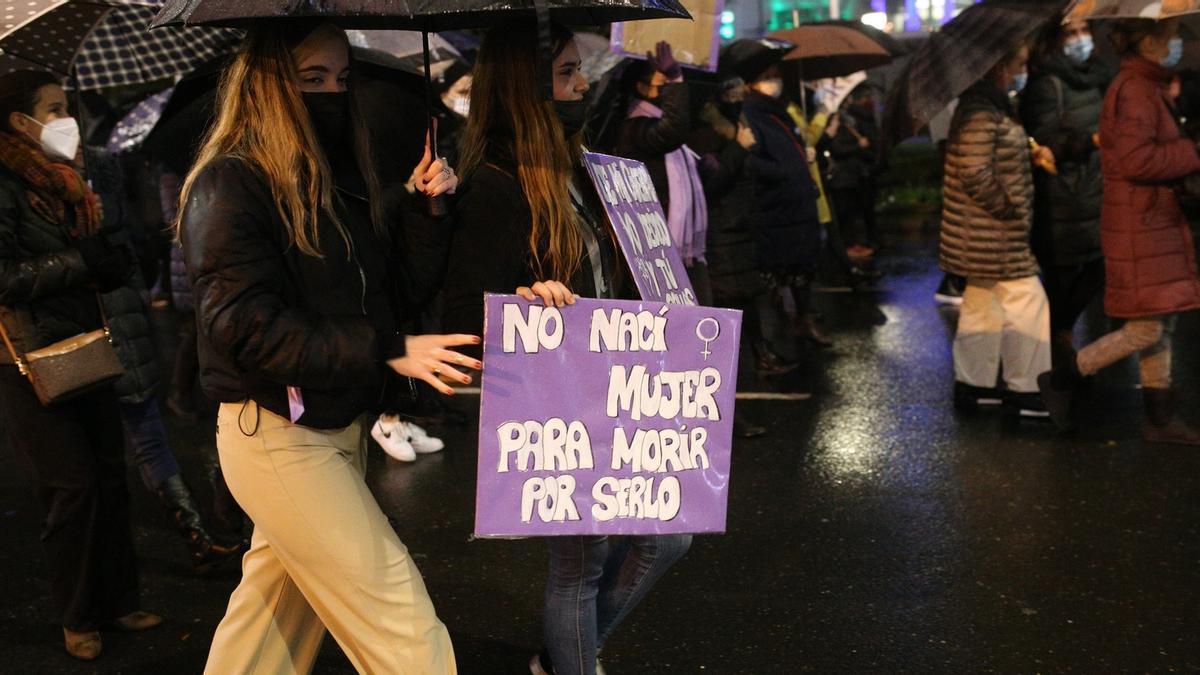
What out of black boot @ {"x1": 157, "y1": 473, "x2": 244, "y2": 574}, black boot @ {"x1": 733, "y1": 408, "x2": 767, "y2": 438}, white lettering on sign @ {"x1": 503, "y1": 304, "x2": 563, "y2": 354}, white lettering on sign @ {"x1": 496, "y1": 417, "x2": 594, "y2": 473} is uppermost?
white lettering on sign @ {"x1": 503, "y1": 304, "x2": 563, "y2": 354}

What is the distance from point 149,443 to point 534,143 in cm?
291

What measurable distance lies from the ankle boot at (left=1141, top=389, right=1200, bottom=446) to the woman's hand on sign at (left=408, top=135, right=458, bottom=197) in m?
4.67

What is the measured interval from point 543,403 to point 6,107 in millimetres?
2455

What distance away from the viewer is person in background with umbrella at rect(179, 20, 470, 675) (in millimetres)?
2701

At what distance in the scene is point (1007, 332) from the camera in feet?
23.1

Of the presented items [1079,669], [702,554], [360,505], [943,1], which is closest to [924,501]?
[702,554]

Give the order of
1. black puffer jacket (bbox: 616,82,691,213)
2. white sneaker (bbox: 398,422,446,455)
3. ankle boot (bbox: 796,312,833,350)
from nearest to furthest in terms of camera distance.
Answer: black puffer jacket (bbox: 616,82,691,213) < white sneaker (bbox: 398,422,446,455) < ankle boot (bbox: 796,312,833,350)

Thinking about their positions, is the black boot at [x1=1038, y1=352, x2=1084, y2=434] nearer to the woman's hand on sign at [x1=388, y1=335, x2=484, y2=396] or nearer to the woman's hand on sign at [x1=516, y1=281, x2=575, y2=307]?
the woman's hand on sign at [x1=516, y1=281, x2=575, y2=307]

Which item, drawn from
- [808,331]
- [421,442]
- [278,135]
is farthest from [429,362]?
[808,331]

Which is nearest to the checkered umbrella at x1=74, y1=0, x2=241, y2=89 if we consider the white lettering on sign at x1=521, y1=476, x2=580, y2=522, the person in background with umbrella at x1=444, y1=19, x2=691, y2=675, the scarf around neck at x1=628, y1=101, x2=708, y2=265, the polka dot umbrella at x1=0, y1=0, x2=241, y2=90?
the polka dot umbrella at x1=0, y1=0, x2=241, y2=90

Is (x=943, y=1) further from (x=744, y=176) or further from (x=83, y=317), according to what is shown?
(x=83, y=317)

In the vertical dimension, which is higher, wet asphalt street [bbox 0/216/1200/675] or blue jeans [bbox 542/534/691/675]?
blue jeans [bbox 542/534/691/675]

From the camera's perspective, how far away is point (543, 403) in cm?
304

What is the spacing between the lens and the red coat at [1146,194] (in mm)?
6121
